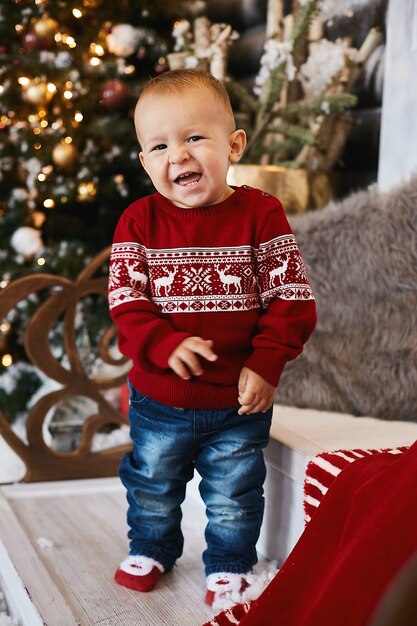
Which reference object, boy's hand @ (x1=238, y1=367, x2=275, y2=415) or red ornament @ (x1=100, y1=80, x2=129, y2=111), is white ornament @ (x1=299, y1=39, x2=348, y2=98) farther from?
boy's hand @ (x1=238, y1=367, x2=275, y2=415)

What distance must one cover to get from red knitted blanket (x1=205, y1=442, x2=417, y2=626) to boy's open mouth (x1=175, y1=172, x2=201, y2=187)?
481mm

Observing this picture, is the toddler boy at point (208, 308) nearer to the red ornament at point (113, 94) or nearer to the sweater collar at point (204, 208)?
the sweater collar at point (204, 208)

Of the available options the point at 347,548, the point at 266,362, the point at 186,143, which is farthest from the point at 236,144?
the point at 347,548

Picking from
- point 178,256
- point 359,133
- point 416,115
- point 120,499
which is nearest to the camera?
point 178,256

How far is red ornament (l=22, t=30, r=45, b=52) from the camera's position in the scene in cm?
267

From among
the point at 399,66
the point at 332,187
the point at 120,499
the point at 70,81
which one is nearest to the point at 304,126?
the point at 332,187

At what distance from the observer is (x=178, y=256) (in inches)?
49.4

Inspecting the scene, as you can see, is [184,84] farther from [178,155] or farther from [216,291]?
[216,291]

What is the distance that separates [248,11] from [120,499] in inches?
72.4

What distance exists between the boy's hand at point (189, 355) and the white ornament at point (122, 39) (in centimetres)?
186

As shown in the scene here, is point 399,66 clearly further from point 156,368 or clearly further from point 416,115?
point 156,368

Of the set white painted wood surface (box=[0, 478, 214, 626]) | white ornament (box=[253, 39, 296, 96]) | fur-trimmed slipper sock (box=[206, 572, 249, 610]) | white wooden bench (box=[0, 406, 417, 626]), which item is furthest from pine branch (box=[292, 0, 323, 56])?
fur-trimmed slipper sock (box=[206, 572, 249, 610])

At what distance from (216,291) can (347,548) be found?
1.59 ft

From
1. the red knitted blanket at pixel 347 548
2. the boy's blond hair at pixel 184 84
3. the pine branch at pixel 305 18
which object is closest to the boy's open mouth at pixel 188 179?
the boy's blond hair at pixel 184 84
